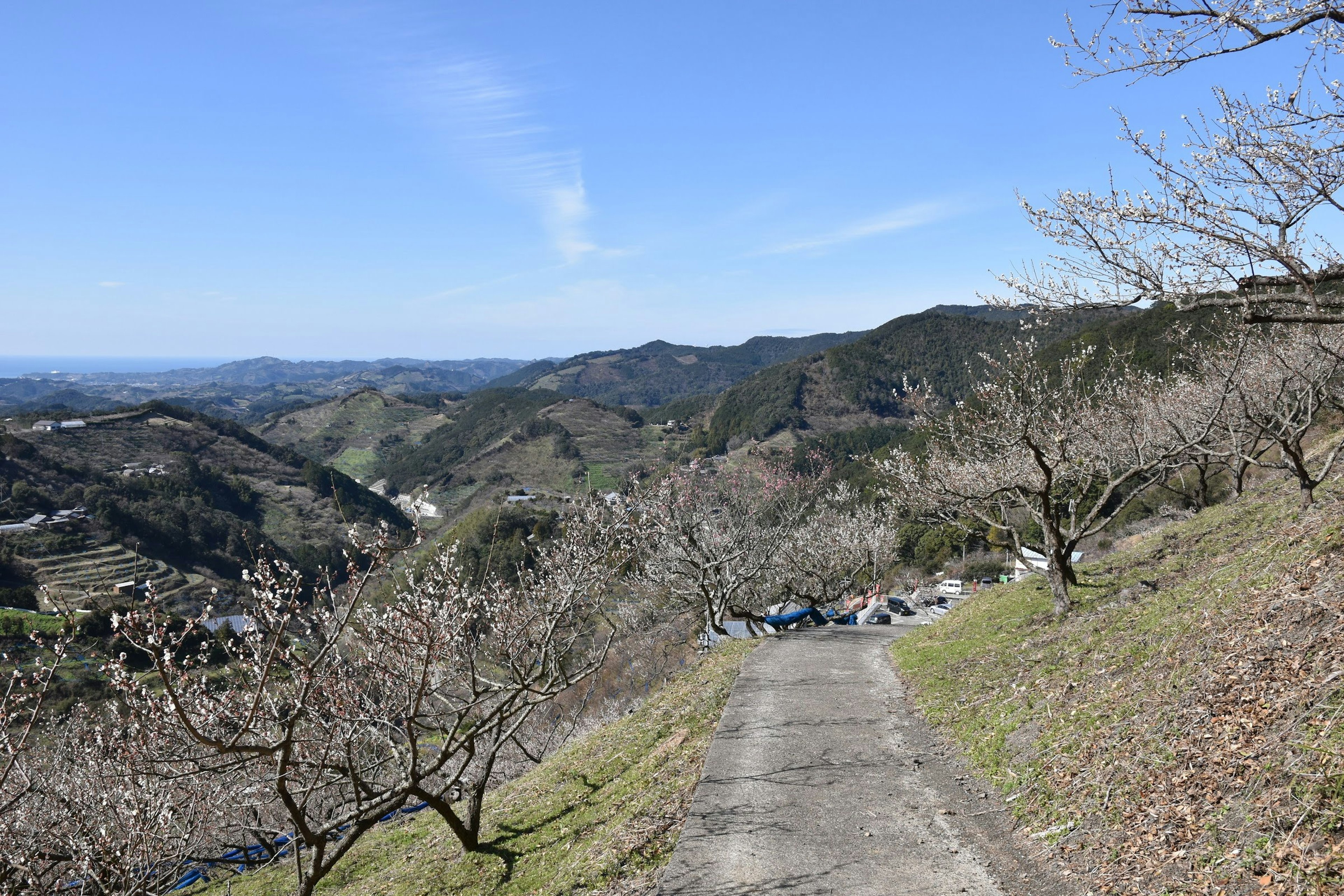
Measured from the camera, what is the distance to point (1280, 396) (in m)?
16.0

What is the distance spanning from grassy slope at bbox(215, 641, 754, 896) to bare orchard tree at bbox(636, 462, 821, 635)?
15.8 feet

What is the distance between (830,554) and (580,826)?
23.7 meters

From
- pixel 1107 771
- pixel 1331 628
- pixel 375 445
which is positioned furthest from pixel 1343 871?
pixel 375 445

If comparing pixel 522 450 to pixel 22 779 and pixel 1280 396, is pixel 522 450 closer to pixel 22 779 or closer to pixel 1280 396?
pixel 22 779

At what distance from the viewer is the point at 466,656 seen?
395 inches

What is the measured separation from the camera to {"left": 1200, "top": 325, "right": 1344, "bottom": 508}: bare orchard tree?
1420cm

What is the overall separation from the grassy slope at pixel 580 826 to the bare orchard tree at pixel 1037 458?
580 cm

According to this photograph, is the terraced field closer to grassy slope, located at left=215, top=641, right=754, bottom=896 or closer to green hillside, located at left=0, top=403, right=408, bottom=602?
green hillside, located at left=0, top=403, right=408, bottom=602

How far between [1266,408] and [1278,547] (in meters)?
12.8

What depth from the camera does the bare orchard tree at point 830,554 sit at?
96.1 feet

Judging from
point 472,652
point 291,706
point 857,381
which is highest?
point 857,381

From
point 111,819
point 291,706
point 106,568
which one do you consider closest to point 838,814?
point 291,706

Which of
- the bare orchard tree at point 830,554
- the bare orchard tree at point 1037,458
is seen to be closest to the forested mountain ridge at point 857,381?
the bare orchard tree at point 830,554

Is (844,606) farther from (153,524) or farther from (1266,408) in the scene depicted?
(153,524)
